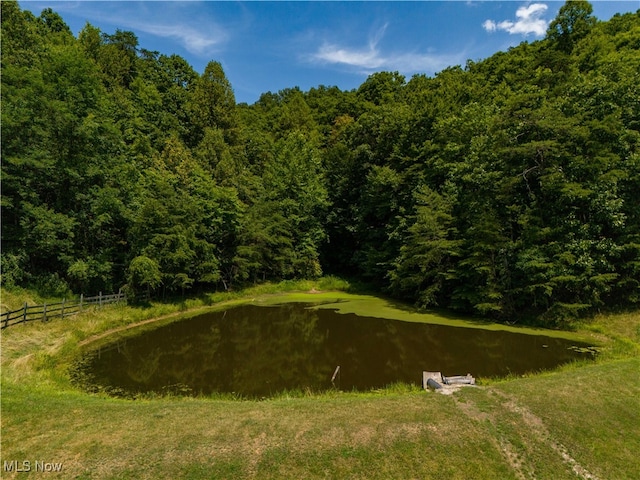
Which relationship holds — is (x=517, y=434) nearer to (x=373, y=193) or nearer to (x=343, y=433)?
(x=343, y=433)

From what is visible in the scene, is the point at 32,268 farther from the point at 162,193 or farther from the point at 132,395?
the point at 132,395

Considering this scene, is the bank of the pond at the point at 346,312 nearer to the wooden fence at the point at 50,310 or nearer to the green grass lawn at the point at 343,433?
the wooden fence at the point at 50,310

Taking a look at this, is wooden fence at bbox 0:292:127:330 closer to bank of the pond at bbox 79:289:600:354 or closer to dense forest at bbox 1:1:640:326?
dense forest at bbox 1:1:640:326

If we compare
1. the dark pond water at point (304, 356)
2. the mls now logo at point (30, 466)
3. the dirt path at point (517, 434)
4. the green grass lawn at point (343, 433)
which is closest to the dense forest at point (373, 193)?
the dark pond water at point (304, 356)

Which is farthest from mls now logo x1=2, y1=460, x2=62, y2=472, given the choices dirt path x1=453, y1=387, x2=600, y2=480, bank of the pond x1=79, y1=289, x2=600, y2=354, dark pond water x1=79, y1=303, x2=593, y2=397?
bank of the pond x1=79, y1=289, x2=600, y2=354

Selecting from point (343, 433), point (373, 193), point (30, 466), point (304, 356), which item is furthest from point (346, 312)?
point (30, 466)

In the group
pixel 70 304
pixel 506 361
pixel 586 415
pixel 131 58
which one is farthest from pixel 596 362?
pixel 131 58
